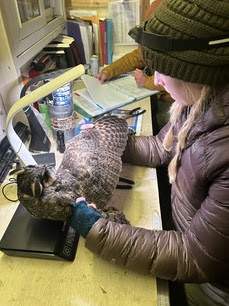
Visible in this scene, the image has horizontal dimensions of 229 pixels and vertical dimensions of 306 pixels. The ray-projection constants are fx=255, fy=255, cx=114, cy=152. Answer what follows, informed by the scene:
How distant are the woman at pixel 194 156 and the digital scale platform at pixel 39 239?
0.07 meters

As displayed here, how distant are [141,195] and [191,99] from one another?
0.34 m

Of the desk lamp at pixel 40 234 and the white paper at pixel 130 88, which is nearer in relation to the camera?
the desk lamp at pixel 40 234

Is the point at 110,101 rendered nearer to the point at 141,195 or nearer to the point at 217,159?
the point at 141,195

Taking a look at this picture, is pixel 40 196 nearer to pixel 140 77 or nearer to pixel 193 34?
pixel 193 34

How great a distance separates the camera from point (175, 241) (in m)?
0.60

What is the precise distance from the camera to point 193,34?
1.69 feet

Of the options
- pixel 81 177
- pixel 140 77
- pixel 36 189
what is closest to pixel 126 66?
pixel 140 77

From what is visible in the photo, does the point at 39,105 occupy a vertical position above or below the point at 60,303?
above

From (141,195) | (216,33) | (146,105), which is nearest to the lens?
(216,33)

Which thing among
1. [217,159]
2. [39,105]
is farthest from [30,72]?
[217,159]

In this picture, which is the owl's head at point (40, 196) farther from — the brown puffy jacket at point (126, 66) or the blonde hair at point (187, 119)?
the brown puffy jacket at point (126, 66)

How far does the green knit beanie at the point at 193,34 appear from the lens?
50 cm

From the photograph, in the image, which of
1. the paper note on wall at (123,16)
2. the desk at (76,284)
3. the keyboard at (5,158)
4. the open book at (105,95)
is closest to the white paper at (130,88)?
the open book at (105,95)

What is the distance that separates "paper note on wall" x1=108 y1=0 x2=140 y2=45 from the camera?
1.84 m
